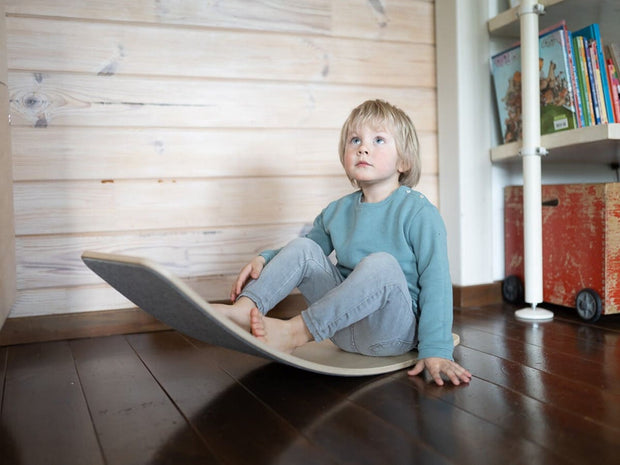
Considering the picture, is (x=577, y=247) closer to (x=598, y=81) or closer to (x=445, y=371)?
(x=598, y=81)

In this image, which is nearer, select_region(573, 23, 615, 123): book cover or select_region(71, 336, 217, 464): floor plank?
select_region(71, 336, 217, 464): floor plank

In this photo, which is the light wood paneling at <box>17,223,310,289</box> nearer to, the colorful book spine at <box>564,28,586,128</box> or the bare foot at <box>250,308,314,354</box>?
the bare foot at <box>250,308,314,354</box>

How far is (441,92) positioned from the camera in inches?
70.7

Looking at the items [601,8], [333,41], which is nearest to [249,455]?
[333,41]

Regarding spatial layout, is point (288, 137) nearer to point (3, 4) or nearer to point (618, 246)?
point (3, 4)

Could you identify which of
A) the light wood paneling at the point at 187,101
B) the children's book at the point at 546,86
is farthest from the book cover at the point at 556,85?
the light wood paneling at the point at 187,101

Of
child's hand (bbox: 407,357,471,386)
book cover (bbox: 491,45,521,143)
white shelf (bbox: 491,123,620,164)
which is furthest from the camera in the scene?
book cover (bbox: 491,45,521,143)

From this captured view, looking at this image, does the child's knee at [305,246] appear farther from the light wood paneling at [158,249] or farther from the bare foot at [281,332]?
the light wood paneling at [158,249]

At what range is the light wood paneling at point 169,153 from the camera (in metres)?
1.45

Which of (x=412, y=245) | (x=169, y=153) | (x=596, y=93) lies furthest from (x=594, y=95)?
(x=169, y=153)

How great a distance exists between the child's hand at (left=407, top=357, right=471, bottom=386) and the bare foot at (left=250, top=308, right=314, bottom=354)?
221 mm

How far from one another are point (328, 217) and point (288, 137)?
45 centimetres

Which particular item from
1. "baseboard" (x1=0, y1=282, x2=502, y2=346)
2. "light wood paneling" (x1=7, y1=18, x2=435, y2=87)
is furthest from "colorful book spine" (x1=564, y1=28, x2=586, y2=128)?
"baseboard" (x1=0, y1=282, x2=502, y2=346)

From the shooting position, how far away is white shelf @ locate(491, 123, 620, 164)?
138cm
